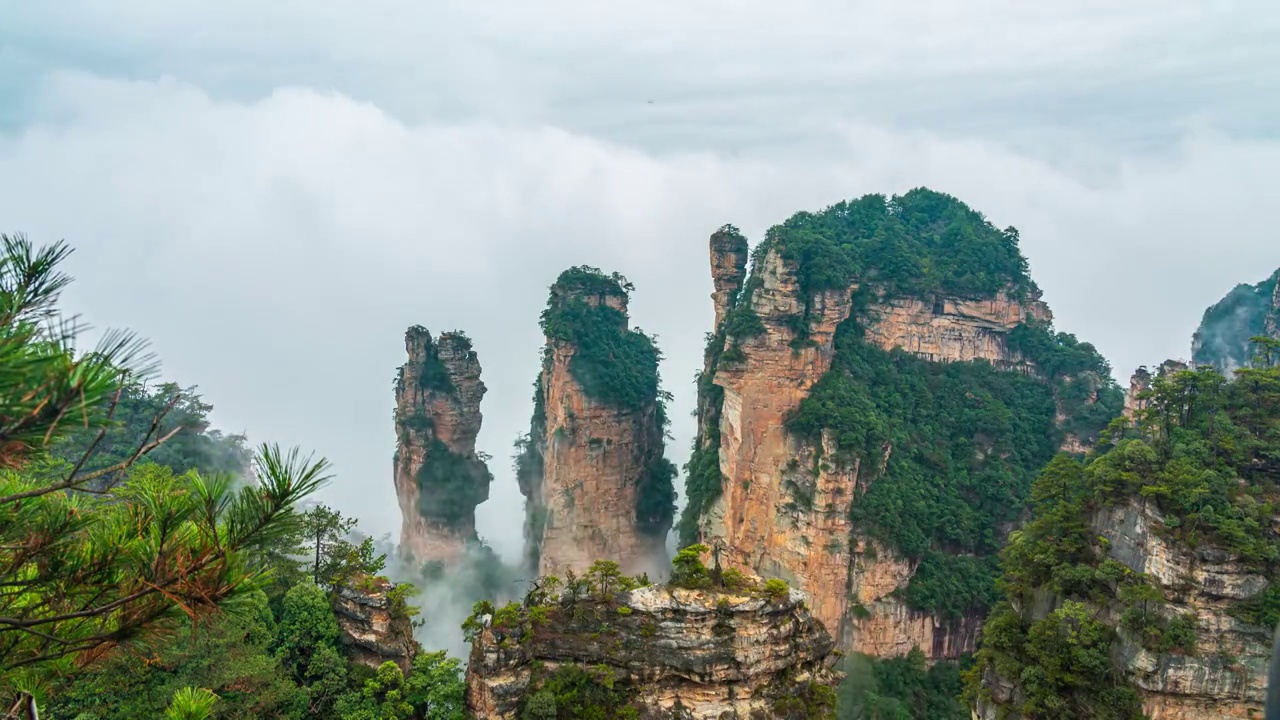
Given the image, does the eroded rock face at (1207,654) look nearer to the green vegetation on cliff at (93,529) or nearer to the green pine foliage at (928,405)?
the green pine foliage at (928,405)

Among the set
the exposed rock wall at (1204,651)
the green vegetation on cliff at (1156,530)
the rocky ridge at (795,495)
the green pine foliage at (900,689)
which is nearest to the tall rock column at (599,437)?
the rocky ridge at (795,495)

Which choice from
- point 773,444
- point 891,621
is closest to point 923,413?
point 773,444

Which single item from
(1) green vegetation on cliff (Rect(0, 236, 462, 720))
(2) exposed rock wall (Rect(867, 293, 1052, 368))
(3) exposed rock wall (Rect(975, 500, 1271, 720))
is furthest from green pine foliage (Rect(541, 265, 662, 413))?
(1) green vegetation on cliff (Rect(0, 236, 462, 720))

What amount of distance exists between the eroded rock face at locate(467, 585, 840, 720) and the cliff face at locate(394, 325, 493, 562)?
24804 millimetres

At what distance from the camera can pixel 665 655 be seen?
50.0ft

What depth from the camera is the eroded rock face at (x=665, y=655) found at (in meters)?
15.1

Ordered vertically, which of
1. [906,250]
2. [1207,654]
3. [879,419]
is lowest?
[1207,654]

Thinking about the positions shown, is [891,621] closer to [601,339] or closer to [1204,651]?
[1204,651]

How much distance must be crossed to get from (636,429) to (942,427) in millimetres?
15375

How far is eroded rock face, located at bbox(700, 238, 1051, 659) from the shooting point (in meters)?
28.0

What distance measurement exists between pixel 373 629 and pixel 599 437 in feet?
67.1

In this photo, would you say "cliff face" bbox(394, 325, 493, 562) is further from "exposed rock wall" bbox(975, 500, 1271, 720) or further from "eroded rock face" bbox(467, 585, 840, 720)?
"exposed rock wall" bbox(975, 500, 1271, 720)

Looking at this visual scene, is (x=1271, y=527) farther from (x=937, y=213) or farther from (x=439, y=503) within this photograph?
(x=439, y=503)

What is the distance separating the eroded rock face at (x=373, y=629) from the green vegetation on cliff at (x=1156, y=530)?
49.8 feet
